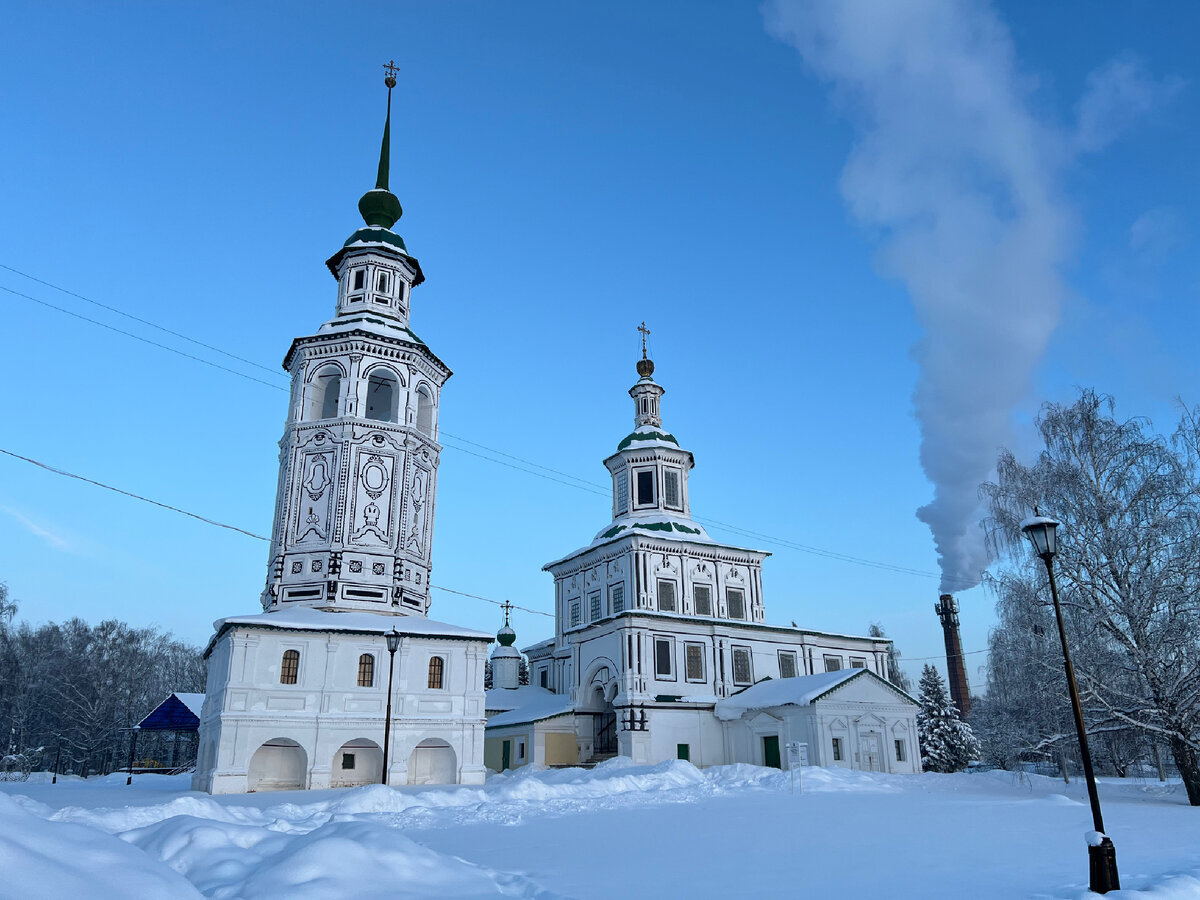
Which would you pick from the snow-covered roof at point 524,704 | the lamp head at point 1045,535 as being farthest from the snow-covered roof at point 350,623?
the lamp head at point 1045,535

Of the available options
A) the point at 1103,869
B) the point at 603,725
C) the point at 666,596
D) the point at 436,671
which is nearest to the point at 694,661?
the point at 666,596

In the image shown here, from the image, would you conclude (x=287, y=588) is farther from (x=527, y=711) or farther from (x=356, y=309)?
(x=527, y=711)

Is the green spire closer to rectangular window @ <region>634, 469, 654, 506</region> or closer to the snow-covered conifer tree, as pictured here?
rectangular window @ <region>634, 469, 654, 506</region>

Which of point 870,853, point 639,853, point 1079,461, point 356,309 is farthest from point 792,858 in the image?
point 356,309

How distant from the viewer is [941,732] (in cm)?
4472

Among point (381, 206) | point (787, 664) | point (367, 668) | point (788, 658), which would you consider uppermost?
point (381, 206)

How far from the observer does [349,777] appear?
1059 inches

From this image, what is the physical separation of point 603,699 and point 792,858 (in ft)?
98.0

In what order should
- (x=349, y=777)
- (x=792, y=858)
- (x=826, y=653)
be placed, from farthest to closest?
(x=826, y=653)
(x=349, y=777)
(x=792, y=858)

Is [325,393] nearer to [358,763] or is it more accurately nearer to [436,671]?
[436,671]

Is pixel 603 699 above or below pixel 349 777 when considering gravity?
above

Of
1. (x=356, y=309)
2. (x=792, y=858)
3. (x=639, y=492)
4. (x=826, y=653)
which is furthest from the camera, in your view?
(x=639, y=492)

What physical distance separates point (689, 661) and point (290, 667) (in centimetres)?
1799

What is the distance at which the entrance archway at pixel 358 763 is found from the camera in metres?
26.8
